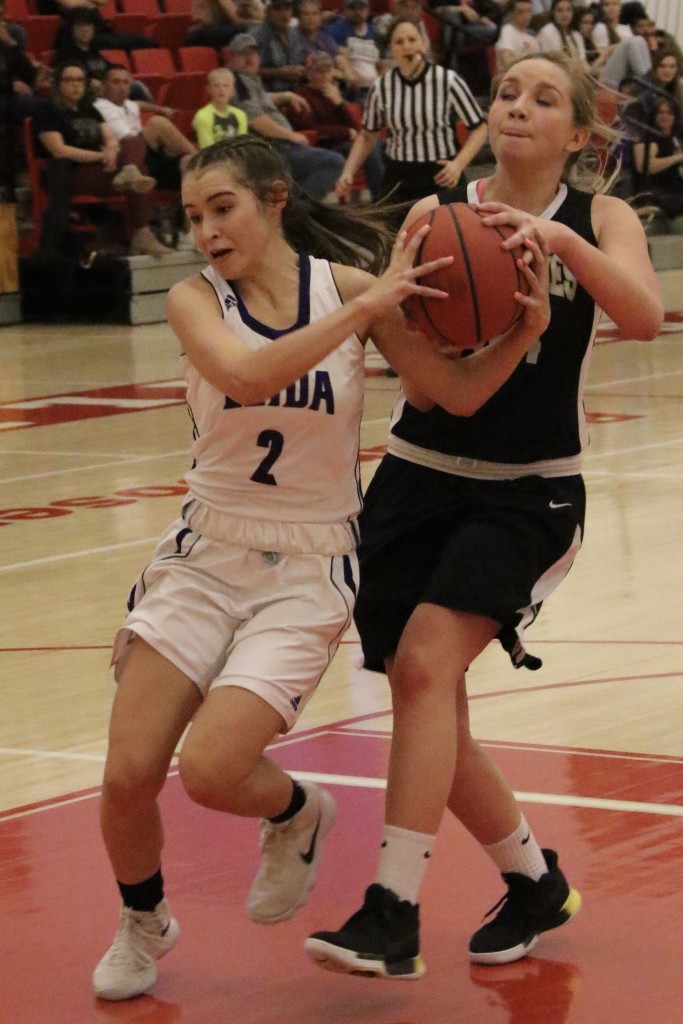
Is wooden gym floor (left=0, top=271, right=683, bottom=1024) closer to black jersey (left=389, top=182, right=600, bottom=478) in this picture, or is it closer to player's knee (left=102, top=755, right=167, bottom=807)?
player's knee (left=102, top=755, right=167, bottom=807)

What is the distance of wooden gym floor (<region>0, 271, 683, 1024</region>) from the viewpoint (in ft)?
10.3

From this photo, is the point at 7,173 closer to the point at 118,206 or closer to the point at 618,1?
the point at 118,206

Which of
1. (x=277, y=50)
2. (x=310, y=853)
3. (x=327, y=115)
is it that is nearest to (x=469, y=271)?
(x=310, y=853)

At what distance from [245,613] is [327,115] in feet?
44.8

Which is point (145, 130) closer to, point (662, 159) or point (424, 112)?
point (424, 112)

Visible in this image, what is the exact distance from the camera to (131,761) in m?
3.04

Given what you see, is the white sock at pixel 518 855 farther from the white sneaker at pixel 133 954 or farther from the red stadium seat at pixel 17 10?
the red stadium seat at pixel 17 10

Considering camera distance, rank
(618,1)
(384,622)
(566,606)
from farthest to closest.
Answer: (618,1) < (566,606) < (384,622)

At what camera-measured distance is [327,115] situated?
16375 mm

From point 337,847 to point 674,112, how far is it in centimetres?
1592

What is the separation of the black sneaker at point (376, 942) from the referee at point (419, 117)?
8.34m

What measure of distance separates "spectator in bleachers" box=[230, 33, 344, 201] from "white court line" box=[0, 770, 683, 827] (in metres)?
11.1

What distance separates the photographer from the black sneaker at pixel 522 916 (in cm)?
326

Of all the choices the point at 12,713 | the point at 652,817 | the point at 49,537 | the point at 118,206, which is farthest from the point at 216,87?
the point at 652,817
